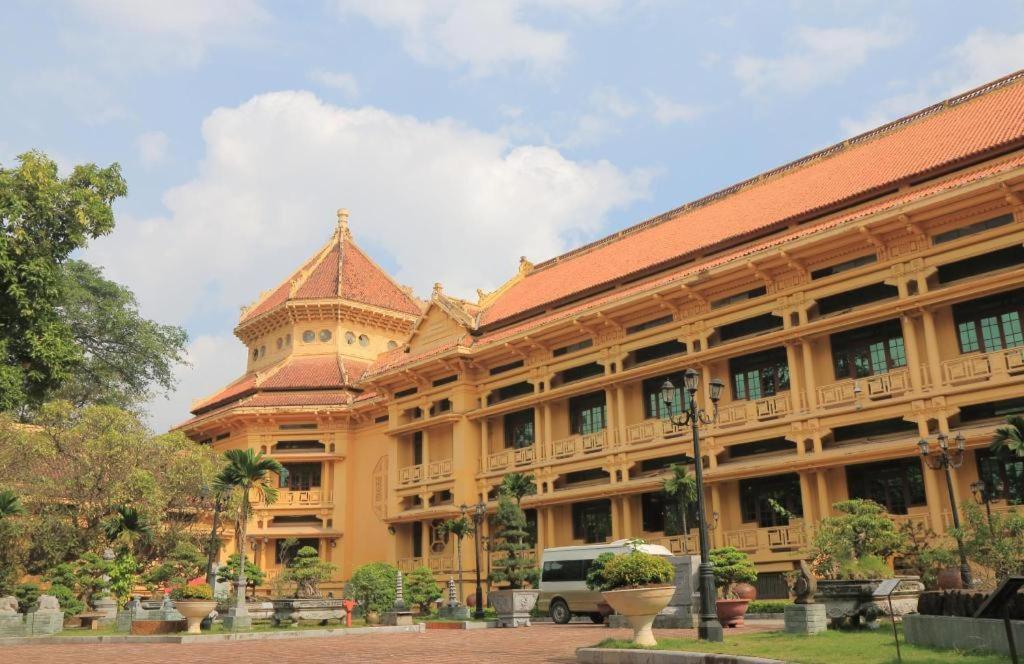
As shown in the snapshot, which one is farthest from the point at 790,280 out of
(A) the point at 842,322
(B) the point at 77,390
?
(B) the point at 77,390

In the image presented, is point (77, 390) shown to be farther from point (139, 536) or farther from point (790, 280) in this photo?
point (790, 280)

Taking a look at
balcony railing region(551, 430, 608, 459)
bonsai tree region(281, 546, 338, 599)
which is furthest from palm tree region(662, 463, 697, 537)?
bonsai tree region(281, 546, 338, 599)

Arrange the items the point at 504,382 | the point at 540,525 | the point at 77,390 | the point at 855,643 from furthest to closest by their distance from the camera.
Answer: the point at 77,390 → the point at 504,382 → the point at 540,525 → the point at 855,643

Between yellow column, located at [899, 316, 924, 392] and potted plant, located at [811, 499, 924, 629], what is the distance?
142 inches

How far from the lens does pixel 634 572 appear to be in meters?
14.6

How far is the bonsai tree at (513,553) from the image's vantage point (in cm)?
2864

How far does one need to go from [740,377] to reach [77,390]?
3719 centimetres

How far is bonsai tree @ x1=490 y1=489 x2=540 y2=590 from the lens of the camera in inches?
1128

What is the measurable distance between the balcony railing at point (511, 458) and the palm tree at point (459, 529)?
2397mm

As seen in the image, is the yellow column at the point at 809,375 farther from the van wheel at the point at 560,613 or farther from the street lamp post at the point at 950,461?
the van wheel at the point at 560,613

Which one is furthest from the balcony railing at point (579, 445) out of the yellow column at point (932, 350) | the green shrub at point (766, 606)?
the yellow column at point (932, 350)

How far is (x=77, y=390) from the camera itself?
49000mm

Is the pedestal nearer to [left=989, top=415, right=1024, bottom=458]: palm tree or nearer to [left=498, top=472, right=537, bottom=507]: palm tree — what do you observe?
[left=989, top=415, right=1024, bottom=458]: palm tree

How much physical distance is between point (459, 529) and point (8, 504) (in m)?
15.7
